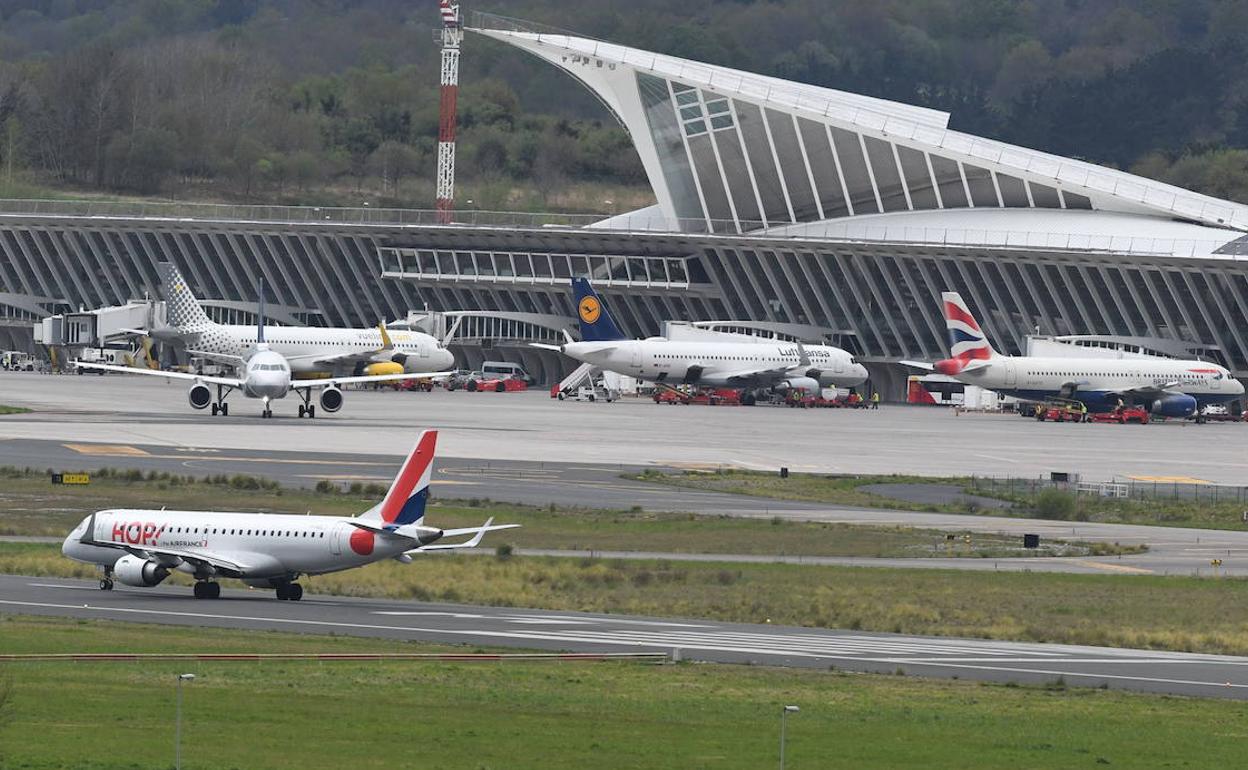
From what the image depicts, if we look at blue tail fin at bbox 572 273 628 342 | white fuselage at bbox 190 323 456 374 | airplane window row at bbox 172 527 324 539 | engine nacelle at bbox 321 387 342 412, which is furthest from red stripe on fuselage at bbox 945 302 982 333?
airplane window row at bbox 172 527 324 539

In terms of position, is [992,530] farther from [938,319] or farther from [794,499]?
[938,319]

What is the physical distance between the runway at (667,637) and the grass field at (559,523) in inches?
484

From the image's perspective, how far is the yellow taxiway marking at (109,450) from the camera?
258 feet

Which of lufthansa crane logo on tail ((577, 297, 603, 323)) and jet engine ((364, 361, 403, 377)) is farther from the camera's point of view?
lufthansa crane logo on tail ((577, 297, 603, 323))

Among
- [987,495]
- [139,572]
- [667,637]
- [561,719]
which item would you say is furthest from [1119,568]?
[561,719]

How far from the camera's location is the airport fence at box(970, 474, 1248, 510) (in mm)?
71938

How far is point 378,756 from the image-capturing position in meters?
27.4

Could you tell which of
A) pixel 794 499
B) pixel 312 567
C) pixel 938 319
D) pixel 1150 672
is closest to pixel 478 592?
pixel 312 567

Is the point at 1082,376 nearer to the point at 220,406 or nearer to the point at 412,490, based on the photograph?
the point at 220,406

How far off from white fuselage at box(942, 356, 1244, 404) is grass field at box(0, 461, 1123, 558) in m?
57.7

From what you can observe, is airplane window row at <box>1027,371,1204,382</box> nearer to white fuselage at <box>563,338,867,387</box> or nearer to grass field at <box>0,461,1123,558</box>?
white fuselage at <box>563,338,867,387</box>

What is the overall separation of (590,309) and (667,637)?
88064 mm

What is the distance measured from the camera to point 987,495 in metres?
71.9

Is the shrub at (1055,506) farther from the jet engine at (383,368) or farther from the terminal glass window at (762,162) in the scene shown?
the terminal glass window at (762,162)
